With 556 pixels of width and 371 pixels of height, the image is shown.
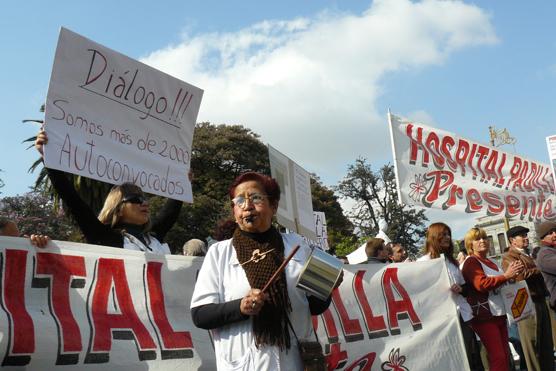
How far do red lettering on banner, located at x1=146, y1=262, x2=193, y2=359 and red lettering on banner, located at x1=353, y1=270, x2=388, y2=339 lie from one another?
178cm

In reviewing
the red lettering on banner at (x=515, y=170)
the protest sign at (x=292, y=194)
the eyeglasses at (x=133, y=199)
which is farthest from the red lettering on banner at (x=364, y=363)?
the red lettering on banner at (x=515, y=170)

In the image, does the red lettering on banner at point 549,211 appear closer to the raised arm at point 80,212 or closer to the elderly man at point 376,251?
the elderly man at point 376,251

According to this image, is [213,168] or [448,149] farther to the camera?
[213,168]

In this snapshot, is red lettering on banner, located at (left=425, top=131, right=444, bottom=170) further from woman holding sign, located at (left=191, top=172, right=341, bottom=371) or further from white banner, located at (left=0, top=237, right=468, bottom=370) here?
woman holding sign, located at (left=191, top=172, right=341, bottom=371)

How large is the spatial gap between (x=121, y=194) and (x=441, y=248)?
134 inches

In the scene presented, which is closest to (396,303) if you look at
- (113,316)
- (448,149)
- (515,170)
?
(113,316)

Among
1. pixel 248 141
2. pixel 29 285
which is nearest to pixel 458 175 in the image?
pixel 29 285

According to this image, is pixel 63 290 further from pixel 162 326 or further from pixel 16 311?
pixel 162 326

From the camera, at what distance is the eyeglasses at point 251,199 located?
3.14 meters

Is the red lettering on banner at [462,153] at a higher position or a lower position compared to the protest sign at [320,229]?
lower

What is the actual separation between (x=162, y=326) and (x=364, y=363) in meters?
1.91

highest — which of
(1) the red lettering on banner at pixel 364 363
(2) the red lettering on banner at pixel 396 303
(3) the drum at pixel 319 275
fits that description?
(2) the red lettering on banner at pixel 396 303

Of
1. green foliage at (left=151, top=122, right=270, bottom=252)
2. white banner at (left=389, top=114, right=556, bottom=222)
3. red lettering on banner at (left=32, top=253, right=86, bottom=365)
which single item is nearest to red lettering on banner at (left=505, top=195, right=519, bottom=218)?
white banner at (left=389, top=114, right=556, bottom=222)

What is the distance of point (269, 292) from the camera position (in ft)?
9.68
